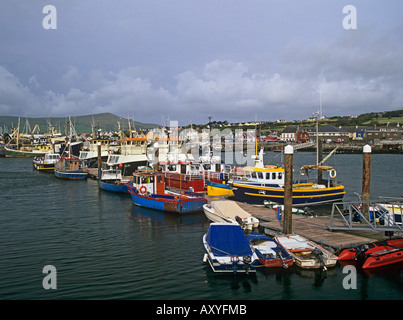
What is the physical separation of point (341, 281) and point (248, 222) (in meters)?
8.57

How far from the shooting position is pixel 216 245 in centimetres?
1736

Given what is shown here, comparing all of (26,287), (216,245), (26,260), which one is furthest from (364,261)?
(26,260)

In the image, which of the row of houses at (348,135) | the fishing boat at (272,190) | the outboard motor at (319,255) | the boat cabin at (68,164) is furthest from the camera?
the row of houses at (348,135)

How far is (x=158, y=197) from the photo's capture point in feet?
102

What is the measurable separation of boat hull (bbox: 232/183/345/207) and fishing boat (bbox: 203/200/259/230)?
22.3ft

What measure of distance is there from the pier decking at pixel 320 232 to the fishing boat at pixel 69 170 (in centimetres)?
4123

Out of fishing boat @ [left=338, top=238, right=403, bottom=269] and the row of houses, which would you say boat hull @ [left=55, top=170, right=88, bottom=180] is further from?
the row of houses

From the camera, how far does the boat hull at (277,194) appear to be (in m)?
31.2

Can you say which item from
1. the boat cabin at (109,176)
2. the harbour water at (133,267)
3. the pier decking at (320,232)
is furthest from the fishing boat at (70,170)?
the pier decking at (320,232)

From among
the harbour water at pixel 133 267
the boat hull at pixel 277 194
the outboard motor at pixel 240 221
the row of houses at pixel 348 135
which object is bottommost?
the harbour water at pixel 133 267

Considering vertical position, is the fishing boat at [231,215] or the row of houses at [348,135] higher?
the row of houses at [348,135]

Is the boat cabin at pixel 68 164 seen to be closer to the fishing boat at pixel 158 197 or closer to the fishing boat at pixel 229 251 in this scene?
the fishing boat at pixel 158 197
